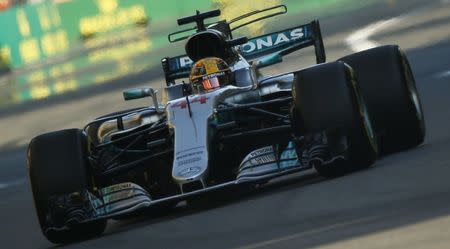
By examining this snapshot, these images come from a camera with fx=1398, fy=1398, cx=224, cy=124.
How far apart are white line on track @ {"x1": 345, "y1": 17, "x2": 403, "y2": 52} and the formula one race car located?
38.3 feet

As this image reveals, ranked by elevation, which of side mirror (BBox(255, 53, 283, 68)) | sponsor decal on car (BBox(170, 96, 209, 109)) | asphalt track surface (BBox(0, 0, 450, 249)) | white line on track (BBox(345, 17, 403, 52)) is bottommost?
→ asphalt track surface (BBox(0, 0, 450, 249))

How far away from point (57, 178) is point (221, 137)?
126cm

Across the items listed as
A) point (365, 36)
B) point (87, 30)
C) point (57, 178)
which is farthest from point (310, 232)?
point (87, 30)

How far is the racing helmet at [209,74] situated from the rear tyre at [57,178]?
156 centimetres

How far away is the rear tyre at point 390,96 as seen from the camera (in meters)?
11.0

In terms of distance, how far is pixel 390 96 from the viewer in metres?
11.0

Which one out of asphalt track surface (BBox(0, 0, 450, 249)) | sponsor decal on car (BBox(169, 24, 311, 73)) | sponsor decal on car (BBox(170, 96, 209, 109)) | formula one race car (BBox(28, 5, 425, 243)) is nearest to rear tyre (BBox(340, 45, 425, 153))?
formula one race car (BBox(28, 5, 425, 243))

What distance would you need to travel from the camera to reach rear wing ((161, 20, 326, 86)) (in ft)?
42.0

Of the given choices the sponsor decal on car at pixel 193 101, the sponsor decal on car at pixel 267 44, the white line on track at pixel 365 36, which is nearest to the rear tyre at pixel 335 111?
the sponsor decal on car at pixel 193 101

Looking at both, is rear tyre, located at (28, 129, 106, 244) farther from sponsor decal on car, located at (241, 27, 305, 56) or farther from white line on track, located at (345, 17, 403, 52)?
white line on track, located at (345, 17, 403, 52)

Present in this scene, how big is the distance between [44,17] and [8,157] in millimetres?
18130

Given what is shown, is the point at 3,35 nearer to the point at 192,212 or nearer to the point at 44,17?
the point at 44,17

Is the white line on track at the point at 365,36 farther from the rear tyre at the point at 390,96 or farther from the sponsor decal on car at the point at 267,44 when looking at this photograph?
the rear tyre at the point at 390,96

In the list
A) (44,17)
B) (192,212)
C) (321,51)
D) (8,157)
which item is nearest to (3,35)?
(44,17)
